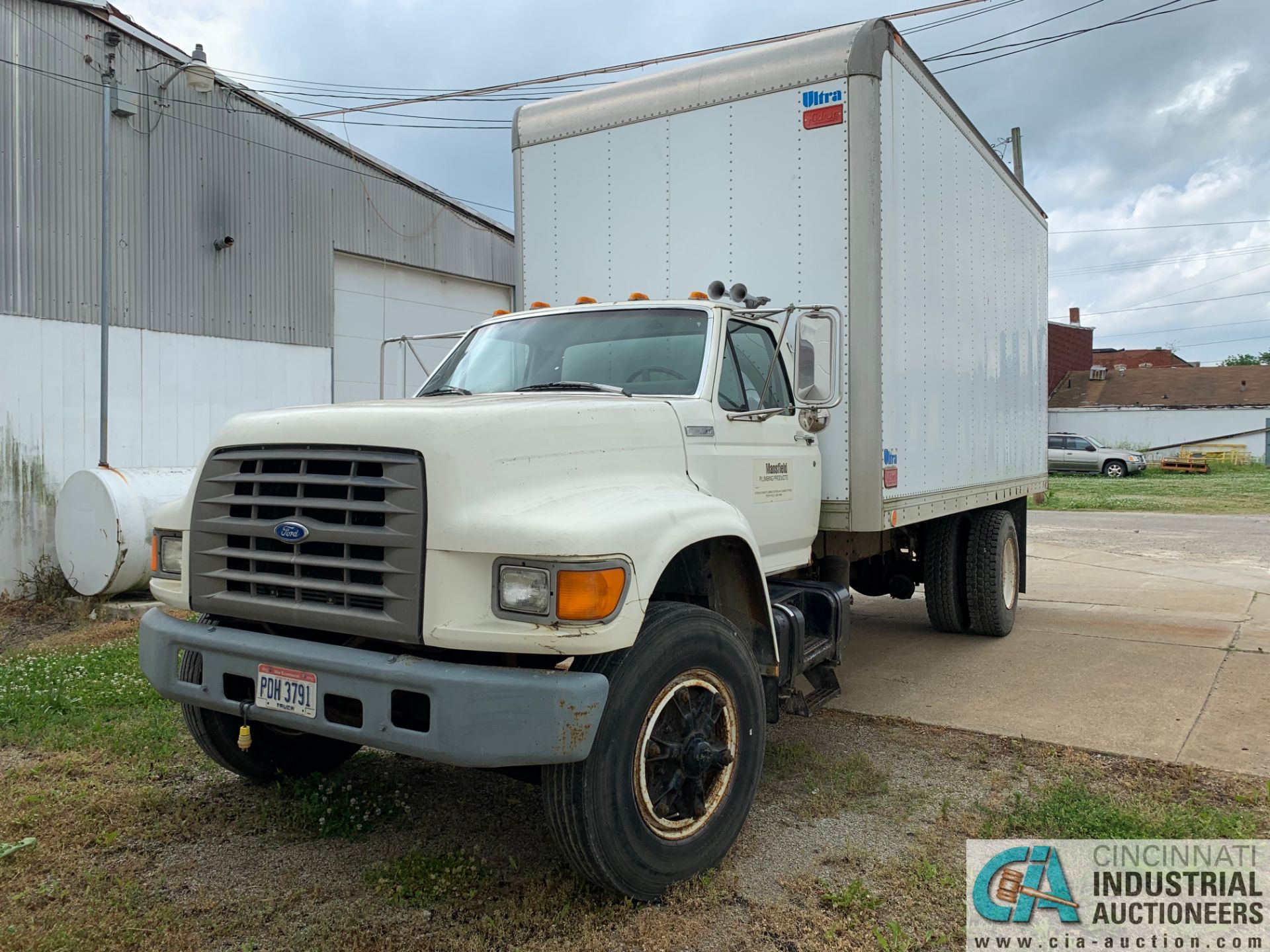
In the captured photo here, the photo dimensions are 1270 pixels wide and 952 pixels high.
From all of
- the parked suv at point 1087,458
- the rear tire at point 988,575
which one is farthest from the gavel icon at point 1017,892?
the parked suv at point 1087,458

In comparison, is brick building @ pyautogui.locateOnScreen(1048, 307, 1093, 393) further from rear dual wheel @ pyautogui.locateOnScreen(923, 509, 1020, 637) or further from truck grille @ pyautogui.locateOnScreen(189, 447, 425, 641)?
truck grille @ pyautogui.locateOnScreen(189, 447, 425, 641)

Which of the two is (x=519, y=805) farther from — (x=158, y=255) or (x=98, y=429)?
(x=158, y=255)

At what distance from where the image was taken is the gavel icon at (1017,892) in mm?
3605

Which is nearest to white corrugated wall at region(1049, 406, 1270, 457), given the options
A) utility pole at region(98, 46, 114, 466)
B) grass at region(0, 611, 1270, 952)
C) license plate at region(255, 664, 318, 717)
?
utility pole at region(98, 46, 114, 466)

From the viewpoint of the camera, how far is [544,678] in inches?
120

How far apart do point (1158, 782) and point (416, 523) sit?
384 centimetres

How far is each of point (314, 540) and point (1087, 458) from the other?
131 feet

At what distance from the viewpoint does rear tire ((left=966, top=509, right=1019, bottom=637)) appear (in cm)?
814

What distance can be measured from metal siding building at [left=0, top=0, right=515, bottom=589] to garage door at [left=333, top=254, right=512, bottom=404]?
0.14 ft

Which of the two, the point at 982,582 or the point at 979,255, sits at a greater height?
the point at 979,255

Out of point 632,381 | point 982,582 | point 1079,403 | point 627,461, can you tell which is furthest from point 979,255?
point 1079,403

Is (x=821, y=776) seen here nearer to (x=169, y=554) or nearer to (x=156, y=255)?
(x=169, y=554)

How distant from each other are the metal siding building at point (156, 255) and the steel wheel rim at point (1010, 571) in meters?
8.48

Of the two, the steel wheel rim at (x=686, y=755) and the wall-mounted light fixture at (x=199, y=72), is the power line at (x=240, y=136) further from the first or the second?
the steel wheel rim at (x=686, y=755)
